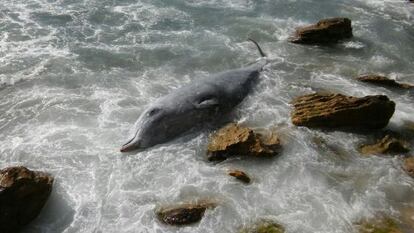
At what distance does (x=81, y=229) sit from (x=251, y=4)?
46.3ft

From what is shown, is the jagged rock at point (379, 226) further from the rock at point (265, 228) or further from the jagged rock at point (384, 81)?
the jagged rock at point (384, 81)

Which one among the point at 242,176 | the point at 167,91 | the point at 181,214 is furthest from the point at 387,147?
the point at 167,91

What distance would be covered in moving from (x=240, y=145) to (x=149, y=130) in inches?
82.9

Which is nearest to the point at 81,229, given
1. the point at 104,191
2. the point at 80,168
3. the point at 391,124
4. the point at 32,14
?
the point at 104,191

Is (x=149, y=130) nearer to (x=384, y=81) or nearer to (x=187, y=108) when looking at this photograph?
(x=187, y=108)

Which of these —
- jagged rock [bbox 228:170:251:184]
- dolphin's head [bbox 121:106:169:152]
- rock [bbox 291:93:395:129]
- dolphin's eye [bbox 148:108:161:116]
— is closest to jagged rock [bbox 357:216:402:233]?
jagged rock [bbox 228:170:251:184]

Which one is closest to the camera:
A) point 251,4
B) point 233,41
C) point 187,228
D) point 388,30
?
point 187,228

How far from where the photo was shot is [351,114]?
11.1 metres

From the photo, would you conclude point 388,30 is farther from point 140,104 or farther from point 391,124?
point 140,104

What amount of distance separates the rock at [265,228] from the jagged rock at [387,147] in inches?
133

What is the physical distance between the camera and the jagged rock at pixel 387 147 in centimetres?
1046

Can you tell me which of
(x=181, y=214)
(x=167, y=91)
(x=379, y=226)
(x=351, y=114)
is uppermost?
(x=351, y=114)

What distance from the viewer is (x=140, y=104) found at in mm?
11922

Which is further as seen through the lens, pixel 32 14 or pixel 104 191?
pixel 32 14
